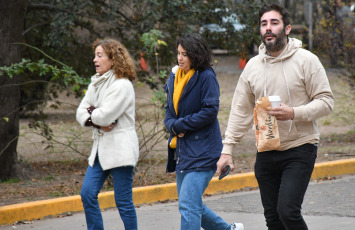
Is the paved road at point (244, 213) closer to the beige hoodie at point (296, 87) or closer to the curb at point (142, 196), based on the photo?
the curb at point (142, 196)

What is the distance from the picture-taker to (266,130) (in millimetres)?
4152

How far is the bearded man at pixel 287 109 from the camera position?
405 cm

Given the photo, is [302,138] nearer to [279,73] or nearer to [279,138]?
[279,138]

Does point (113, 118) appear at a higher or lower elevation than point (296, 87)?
lower

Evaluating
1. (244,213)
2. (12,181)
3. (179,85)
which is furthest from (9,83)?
(179,85)

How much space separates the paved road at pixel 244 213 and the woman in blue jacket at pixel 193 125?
1662 millimetres

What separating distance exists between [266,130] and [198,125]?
0.76 metres

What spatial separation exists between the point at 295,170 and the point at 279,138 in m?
0.22

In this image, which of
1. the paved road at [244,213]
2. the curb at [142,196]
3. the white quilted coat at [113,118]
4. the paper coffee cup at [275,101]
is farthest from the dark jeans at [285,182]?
the curb at [142,196]

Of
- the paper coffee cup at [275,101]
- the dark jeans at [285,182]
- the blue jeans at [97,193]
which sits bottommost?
the blue jeans at [97,193]

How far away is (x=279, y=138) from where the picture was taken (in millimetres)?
4121

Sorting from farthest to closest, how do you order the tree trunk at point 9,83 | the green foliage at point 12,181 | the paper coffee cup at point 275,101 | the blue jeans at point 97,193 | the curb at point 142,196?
the green foliage at point 12,181
the tree trunk at point 9,83
the curb at point 142,196
the blue jeans at point 97,193
the paper coffee cup at point 275,101

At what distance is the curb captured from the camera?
6883 mm

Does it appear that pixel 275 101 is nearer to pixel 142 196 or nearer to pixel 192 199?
pixel 192 199
